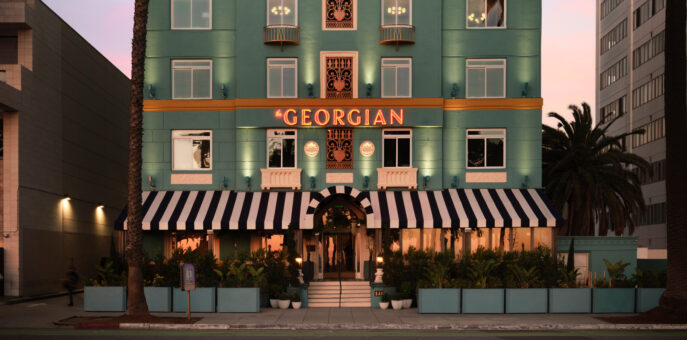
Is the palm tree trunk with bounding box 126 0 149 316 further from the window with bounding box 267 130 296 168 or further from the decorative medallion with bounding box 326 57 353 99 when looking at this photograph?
the decorative medallion with bounding box 326 57 353 99

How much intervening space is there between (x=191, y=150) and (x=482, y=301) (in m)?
15.6

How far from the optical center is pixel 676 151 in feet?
75.7

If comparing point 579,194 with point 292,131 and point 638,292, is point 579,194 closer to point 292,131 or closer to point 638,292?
point 638,292

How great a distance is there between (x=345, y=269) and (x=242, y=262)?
232 inches

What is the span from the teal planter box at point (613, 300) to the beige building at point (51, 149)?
76.3 ft

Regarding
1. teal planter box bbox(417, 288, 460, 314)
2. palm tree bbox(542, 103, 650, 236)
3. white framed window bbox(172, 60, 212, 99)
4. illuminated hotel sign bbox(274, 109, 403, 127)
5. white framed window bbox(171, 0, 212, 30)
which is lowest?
teal planter box bbox(417, 288, 460, 314)

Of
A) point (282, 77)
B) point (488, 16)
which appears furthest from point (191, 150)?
point (488, 16)

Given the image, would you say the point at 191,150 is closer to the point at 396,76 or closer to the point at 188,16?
the point at 188,16

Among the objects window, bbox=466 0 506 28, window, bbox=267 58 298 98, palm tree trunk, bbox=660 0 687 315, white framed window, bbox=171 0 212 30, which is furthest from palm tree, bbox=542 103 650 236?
white framed window, bbox=171 0 212 30

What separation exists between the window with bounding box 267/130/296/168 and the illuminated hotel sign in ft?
2.84

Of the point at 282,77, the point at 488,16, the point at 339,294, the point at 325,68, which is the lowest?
the point at 339,294

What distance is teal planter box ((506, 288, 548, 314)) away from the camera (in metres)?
25.3

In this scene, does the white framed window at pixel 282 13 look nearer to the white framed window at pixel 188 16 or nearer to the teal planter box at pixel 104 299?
the white framed window at pixel 188 16

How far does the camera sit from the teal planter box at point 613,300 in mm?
25422
